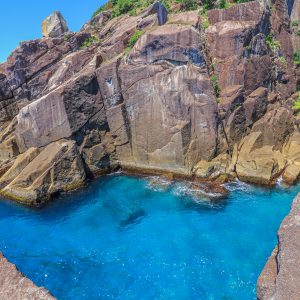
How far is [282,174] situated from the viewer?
23.0 m

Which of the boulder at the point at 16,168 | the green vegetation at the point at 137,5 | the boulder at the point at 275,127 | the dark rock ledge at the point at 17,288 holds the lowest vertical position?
the boulder at the point at 275,127

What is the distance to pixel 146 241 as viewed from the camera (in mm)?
18078

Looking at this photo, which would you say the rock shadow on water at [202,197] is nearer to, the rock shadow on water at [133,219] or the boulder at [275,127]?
the rock shadow on water at [133,219]

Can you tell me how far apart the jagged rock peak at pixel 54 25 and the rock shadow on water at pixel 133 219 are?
2590cm

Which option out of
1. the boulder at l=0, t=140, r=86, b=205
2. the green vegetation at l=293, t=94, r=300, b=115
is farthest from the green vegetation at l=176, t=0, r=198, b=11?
the boulder at l=0, t=140, r=86, b=205

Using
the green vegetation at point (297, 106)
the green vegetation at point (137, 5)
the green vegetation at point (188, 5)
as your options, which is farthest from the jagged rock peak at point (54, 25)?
the green vegetation at point (297, 106)

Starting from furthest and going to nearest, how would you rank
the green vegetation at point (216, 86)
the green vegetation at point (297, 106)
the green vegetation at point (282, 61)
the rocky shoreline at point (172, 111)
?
the green vegetation at point (282, 61) → the green vegetation at point (297, 106) → the green vegetation at point (216, 86) → the rocky shoreline at point (172, 111)

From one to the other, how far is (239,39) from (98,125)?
14.2 m

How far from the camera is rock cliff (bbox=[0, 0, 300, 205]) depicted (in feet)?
80.5

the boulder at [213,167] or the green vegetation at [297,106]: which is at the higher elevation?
the green vegetation at [297,106]

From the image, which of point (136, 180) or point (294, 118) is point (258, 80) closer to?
point (294, 118)

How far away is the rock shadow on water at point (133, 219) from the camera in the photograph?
19994 mm

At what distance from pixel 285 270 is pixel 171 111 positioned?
18.6 metres

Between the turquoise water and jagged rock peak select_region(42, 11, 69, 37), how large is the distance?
72.5 ft
